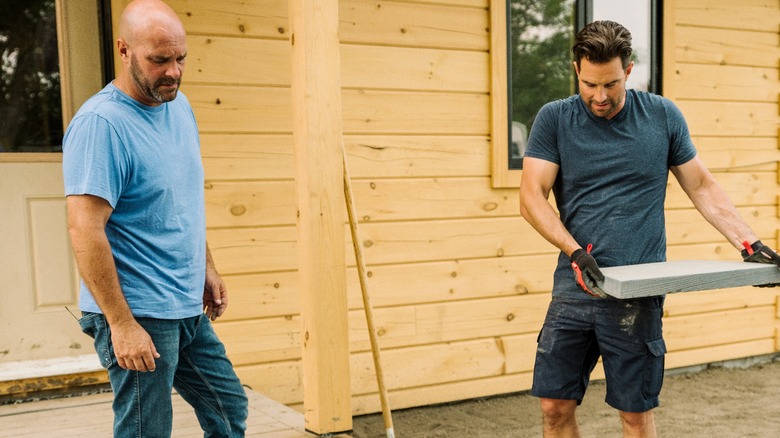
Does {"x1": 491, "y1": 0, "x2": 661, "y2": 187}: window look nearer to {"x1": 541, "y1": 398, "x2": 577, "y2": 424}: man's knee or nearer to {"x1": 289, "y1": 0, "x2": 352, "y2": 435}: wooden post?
{"x1": 289, "y1": 0, "x2": 352, "y2": 435}: wooden post

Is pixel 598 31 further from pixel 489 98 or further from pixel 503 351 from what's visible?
pixel 503 351

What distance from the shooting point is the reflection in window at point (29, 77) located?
390 cm

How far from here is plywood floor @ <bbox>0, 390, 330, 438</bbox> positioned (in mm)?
3285

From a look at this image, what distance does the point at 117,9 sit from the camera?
3746mm

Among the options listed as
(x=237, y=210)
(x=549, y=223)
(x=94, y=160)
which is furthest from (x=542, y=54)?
(x=94, y=160)

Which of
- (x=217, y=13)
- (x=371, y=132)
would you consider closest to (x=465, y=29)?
(x=371, y=132)

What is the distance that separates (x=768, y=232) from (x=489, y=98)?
8.20 ft

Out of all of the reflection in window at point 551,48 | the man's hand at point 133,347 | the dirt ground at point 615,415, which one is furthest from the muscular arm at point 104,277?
the reflection in window at point 551,48

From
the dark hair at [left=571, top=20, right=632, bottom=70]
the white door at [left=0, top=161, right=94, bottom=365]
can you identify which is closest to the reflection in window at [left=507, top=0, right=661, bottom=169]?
the dark hair at [left=571, top=20, right=632, bottom=70]

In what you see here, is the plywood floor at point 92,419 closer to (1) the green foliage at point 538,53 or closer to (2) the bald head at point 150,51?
(2) the bald head at point 150,51

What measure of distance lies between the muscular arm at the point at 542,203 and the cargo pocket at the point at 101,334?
141 centimetres

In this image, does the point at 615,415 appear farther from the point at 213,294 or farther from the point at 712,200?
the point at 213,294

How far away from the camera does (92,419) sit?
3463 mm

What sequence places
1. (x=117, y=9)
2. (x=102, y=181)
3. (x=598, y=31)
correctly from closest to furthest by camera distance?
(x=102, y=181), (x=598, y=31), (x=117, y=9)
